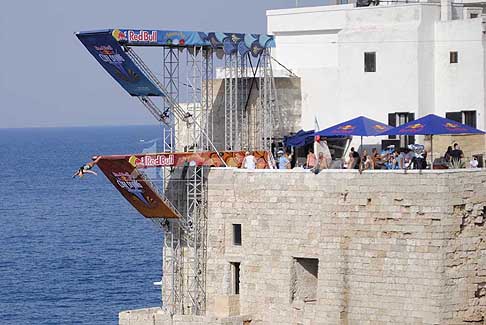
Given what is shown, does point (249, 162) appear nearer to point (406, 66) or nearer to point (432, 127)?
point (406, 66)

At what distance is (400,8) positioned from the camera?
1986 inches

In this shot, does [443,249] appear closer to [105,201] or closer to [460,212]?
[460,212]

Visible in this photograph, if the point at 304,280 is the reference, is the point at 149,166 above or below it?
above

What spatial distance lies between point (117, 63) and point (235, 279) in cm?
691

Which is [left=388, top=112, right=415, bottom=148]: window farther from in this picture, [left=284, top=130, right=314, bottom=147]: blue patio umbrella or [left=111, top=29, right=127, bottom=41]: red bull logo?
[left=111, top=29, right=127, bottom=41]: red bull logo

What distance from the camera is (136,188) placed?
159 ft

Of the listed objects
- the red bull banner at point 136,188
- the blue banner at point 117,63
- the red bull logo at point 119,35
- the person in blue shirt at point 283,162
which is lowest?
the red bull banner at point 136,188

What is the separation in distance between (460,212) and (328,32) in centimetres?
1064

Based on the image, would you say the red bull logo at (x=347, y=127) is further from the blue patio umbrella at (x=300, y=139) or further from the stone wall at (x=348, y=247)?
the blue patio umbrella at (x=300, y=139)

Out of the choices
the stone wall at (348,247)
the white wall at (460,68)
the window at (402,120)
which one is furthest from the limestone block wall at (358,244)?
the white wall at (460,68)

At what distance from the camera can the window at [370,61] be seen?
167 feet

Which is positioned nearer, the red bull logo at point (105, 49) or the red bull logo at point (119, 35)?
the red bull logo at point (119, 35)

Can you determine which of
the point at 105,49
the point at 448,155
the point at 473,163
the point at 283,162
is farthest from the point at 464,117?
the point at 105,49

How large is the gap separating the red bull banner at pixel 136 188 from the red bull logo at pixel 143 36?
3.35 metres
